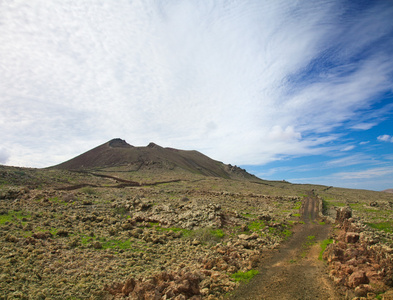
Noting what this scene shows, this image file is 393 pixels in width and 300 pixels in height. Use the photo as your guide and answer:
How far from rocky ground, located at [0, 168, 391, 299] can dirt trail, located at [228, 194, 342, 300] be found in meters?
0.66

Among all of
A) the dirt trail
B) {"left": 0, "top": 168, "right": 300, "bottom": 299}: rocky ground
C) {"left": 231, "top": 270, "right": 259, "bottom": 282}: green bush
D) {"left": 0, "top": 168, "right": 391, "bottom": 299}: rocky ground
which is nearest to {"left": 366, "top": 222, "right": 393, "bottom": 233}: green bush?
{"left": 0, "top": 168, "right": 391, "bottom": 299}: rocky ground

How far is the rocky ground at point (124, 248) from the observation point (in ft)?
35.6

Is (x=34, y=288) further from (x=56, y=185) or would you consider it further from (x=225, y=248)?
(x=56, y=185)

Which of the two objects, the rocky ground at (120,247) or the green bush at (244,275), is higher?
the rocky ground at (120,247)

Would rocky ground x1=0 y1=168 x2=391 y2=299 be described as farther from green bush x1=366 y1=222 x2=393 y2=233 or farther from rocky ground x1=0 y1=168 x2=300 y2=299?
green bush x1=366 y1=222 x2=393 y2=233

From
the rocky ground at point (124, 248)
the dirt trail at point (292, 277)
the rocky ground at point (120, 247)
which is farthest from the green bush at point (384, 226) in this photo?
the rocky ground at point (120, 247)

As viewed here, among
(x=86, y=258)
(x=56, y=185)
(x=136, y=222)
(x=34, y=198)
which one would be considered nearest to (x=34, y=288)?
(x=86, y=258)

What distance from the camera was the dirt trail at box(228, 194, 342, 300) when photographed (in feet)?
36.5

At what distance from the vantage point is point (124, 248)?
16.6 metres

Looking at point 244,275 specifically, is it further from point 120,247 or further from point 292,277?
point 120,247

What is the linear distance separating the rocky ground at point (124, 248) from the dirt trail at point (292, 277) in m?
0.66

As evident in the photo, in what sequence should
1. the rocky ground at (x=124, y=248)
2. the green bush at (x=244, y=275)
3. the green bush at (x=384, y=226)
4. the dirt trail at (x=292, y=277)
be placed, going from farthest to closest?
the green bush at (x=384, y=226) < the green bush at (x=244, y=275) < the dirt trail at (x=292, y=277) < the rocky ground at (x=124, y=248)

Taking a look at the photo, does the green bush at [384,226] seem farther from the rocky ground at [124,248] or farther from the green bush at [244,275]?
the green bush at [244,275]

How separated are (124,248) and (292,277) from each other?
36.6ft
